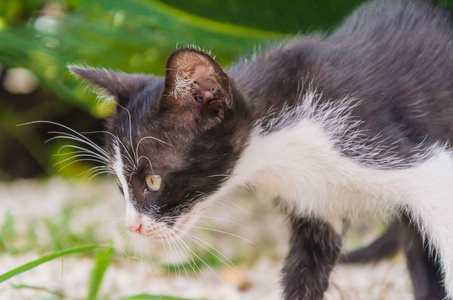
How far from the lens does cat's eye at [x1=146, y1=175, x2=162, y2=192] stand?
6.57 ft

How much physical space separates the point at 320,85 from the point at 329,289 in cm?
76

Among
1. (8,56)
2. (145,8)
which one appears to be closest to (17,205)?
(8,56)

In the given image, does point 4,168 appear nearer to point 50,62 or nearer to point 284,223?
point 50,62

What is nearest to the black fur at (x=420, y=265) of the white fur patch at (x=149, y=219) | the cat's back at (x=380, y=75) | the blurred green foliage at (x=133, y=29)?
the cat's back at (x=380, y=75)

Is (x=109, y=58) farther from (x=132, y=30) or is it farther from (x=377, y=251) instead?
(x=377, y=251)

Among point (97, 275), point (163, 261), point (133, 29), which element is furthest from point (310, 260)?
point (133, 29)

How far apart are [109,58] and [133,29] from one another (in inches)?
9.8

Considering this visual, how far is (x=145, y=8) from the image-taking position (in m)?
3.30

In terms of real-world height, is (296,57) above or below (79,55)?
below

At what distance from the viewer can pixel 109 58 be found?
3.69m

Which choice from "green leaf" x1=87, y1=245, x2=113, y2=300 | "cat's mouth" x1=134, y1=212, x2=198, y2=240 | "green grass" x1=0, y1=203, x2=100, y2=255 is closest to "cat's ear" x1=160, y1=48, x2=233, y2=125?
"cat's mouth" x1=134, y1=212, x2=198, y2=240

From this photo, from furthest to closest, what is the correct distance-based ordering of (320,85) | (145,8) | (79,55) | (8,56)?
(8,56) < (79,55) < (145,8) < (320,85)

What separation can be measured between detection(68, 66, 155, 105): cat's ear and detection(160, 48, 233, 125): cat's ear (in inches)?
7.9

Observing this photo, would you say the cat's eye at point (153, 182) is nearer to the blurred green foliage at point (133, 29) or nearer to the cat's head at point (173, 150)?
the cat's head at point (173, 150)
